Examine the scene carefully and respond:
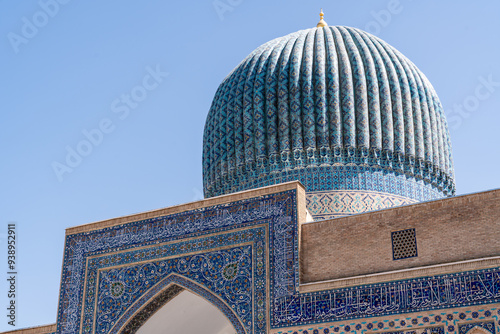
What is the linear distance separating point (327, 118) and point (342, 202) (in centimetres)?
102

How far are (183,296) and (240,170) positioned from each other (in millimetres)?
2106

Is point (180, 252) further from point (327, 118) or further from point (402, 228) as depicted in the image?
point (327, 118)

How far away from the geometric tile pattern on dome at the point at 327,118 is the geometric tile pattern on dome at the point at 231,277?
5.53ft

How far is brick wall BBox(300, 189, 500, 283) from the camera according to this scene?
6070 millimetres

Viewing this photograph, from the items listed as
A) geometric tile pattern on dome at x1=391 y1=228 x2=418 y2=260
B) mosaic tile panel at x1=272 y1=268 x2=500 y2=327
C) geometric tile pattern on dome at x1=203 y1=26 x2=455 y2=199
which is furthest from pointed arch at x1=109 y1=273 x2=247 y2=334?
geometric tile pattern on dome at x1=203 y1=26 x2=455 y2=199

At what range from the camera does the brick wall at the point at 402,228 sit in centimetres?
607

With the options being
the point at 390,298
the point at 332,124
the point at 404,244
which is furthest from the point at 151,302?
the point at 332,124

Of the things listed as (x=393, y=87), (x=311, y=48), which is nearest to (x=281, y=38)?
(x=311, y=48)

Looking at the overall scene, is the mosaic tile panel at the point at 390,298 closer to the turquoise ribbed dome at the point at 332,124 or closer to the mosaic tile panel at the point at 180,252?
the mosaic tile panel at the point at 180,252

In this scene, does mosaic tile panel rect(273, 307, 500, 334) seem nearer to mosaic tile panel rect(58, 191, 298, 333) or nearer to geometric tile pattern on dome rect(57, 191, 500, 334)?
geometric tile pattern on dome rect(57, 191, 500, 334)

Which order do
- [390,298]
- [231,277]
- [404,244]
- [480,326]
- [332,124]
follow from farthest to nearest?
[332,124] → [231,277] → [404,244] → [390,298] → [480,326]

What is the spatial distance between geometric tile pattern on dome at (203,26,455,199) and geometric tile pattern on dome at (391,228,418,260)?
2.18 meters

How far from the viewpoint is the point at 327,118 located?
8820 mm

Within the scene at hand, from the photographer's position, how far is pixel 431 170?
9.08 meters
